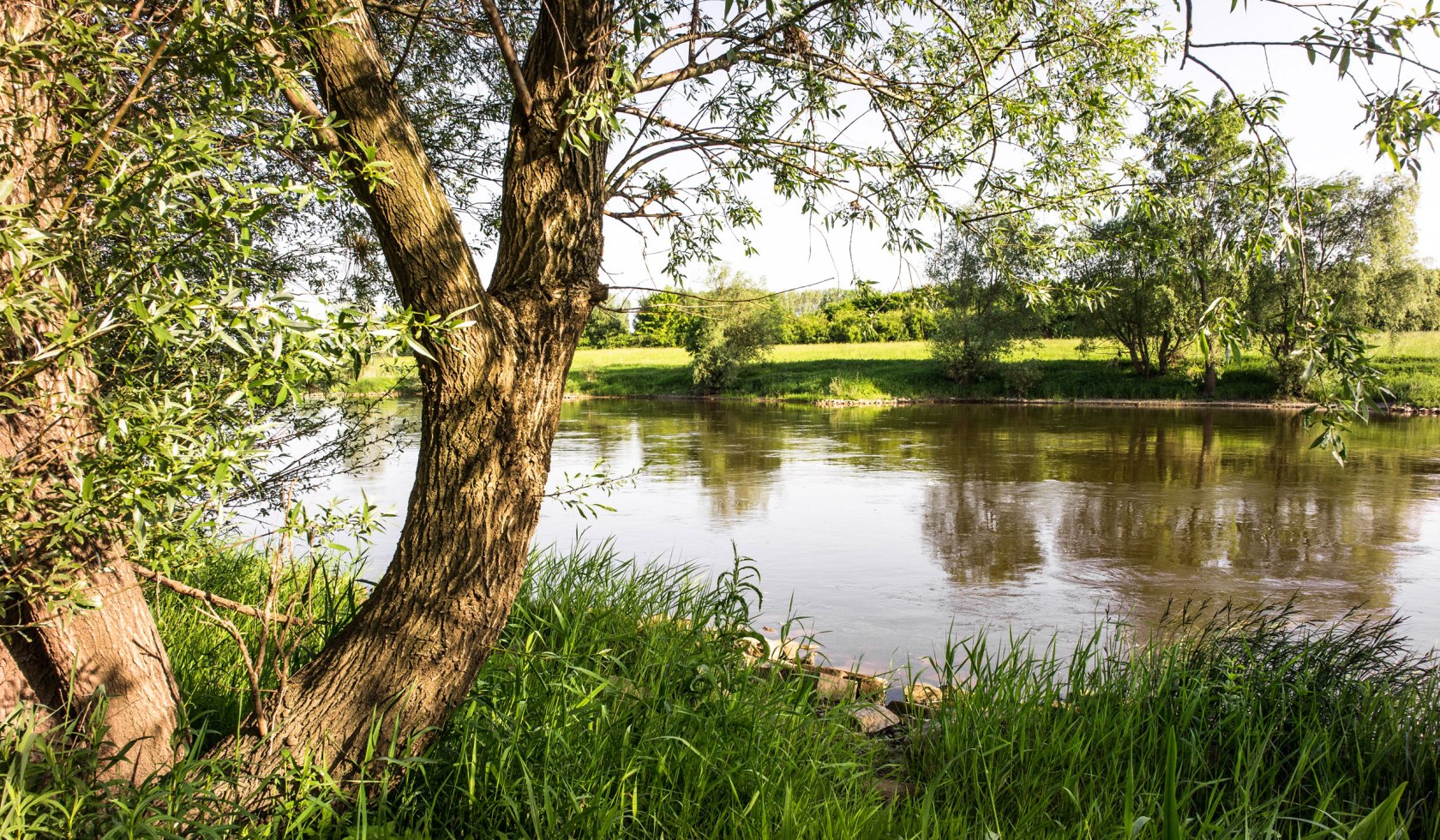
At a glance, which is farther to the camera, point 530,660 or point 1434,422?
point 1434,422

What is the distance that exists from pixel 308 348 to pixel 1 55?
1010mm

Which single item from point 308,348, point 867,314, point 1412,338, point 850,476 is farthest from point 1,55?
point 1412,338

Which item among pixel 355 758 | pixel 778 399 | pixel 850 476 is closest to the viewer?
pixel 355 758

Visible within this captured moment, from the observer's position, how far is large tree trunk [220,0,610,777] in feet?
8.71

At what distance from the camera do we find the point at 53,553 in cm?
213

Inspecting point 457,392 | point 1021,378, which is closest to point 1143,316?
point 1021,378

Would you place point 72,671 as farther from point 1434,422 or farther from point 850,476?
point 1434,422

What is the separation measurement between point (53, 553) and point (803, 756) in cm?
236

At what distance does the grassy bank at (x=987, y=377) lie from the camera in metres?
30.5

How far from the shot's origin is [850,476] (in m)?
14.7

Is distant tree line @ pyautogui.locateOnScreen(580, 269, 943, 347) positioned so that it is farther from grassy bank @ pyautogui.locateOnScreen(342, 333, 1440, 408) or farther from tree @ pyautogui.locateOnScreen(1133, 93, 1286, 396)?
grassy bank @ pyautogui.locateOnScreen(342, 333, 1440, 408)

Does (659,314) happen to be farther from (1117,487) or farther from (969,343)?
(969,343)

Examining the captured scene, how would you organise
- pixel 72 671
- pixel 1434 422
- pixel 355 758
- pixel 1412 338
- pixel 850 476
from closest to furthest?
pixel 72 671
pixel 355 758
pixel 850 476
pixel 1434 422
pixel 1412 338

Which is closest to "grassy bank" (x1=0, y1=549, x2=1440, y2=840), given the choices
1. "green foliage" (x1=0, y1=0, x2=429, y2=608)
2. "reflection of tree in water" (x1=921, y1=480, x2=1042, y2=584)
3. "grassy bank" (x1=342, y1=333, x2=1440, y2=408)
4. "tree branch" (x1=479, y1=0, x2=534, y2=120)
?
"green foliage" (x1=0, y1=0, x2=429, y2=608)
